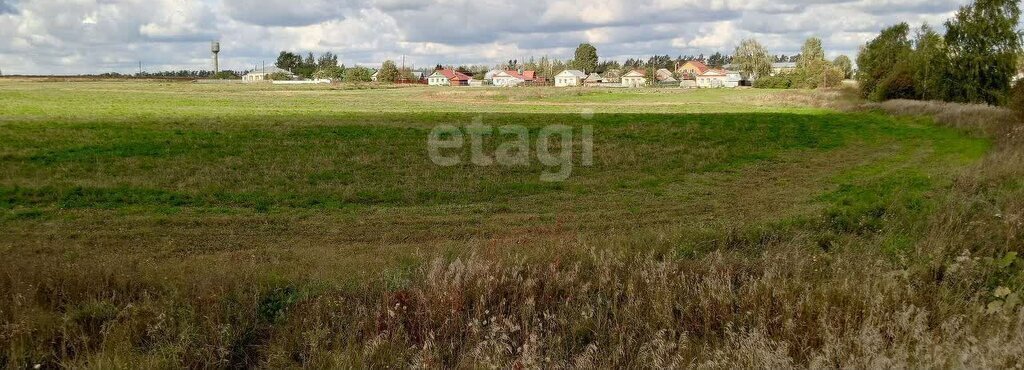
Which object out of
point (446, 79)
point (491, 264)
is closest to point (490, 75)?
A: point (446, 79)

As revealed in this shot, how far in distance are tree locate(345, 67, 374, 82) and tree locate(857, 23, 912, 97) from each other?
3628 inches

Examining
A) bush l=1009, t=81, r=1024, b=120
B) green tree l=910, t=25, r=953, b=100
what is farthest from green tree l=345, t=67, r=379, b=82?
bush l=1009, t=81, r=1024, b=120

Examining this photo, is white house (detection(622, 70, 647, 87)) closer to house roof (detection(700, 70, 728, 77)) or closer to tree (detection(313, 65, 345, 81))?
house roof (detection(700, 70, 728, 77))

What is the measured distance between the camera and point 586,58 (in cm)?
18962

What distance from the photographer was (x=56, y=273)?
22.9ft

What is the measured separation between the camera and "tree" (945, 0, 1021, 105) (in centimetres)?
4528

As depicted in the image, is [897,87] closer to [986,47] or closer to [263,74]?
[986,47]

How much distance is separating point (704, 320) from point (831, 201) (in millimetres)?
10319

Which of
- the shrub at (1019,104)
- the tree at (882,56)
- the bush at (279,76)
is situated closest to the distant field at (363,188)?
the shrub at (1019,104)

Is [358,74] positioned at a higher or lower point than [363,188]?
higher

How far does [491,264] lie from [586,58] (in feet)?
612

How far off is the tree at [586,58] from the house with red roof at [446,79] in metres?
36.0

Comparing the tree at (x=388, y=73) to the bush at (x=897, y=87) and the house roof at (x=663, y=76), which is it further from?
the bush at (x=897, y=87)

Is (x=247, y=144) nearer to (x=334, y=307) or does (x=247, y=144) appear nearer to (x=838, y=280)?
(x=334, y=307)
